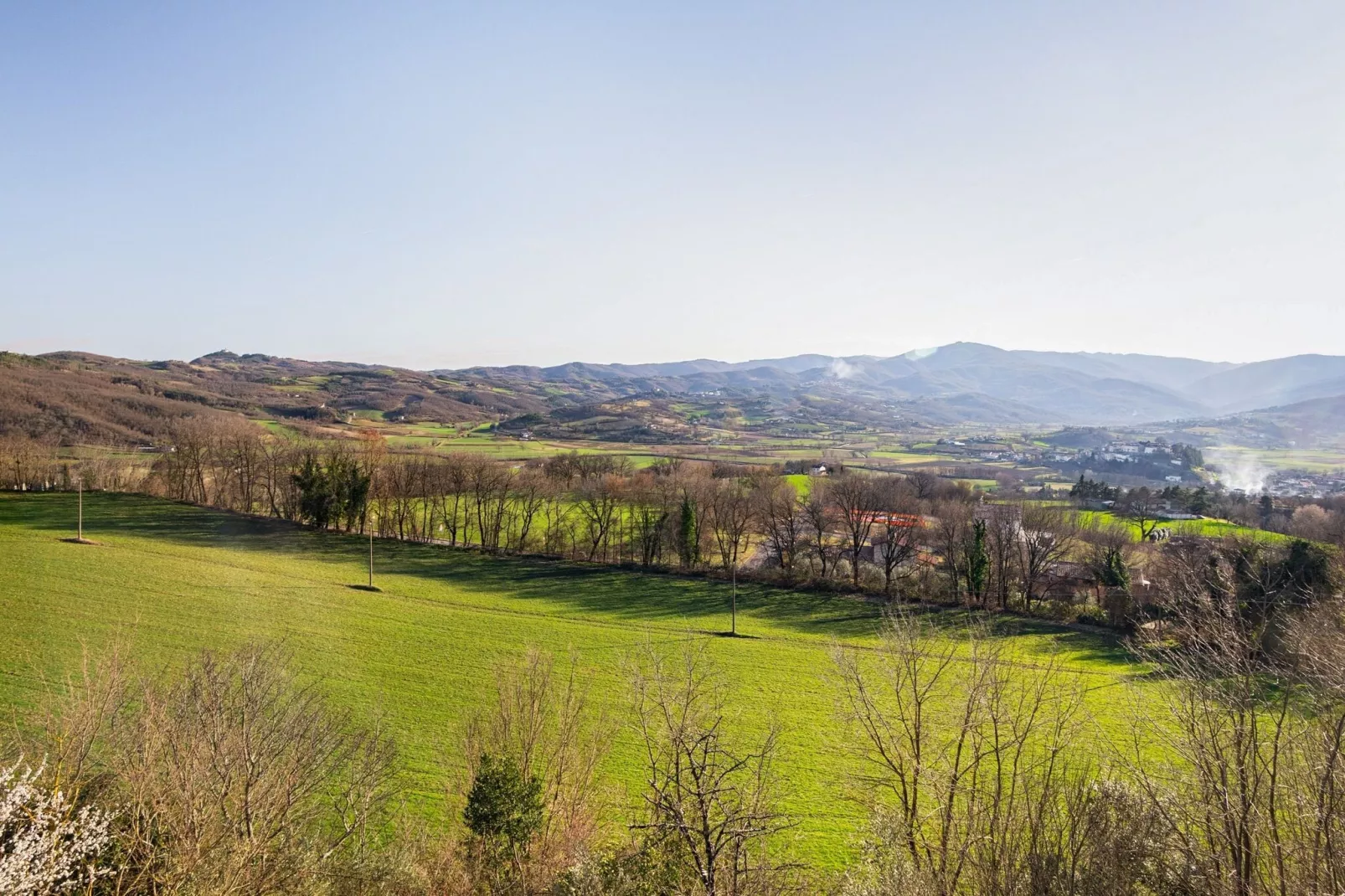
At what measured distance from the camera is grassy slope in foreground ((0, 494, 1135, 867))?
23.7 meters

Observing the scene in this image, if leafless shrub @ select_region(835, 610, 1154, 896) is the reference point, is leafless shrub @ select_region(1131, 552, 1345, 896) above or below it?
above

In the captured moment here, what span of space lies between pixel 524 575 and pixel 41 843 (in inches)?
1626

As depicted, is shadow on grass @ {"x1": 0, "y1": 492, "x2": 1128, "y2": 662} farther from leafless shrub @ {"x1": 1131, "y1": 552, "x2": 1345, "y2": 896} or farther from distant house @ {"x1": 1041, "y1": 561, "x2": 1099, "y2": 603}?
leafless shrub @ {"x1": 1131, "y1": 552, "x2": 1345, "y2": 896}

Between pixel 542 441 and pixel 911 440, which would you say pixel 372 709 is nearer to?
pixel 542 441

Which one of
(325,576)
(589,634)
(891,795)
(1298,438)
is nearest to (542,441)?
(325,576)

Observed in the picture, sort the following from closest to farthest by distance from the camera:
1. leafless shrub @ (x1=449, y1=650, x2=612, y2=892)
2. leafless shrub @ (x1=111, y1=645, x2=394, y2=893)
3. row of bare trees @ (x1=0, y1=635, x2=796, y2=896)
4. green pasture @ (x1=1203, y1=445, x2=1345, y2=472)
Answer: row of bare trees @ (x1=0, y1=635, x2=796, y2=896) → leafless shrub @ (x1=111, y1=645, x2=394, y2=893) → leafless shrub @ (x1=449, y1=650, x2=612, y2=892) → green pasture @ (x1=1203, y1=445, x2=1345, y2=472)

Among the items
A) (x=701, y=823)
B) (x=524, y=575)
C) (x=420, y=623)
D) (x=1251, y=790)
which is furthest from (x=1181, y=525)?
(x=701, y=823)

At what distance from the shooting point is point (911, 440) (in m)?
192

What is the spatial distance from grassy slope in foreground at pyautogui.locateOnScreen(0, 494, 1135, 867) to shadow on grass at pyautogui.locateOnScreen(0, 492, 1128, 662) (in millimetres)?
210

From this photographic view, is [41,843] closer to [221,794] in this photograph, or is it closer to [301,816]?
[221,794]

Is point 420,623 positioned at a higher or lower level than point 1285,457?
lower

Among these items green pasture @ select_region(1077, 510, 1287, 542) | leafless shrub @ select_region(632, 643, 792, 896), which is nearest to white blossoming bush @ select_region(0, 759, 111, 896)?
leafless shrub @ select_region(632, 643, 792, 896)

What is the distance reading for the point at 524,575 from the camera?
49188 millimetres

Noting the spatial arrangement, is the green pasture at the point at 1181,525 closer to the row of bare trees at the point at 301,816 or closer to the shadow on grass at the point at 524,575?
the shadow on grass at the point at 524,575
